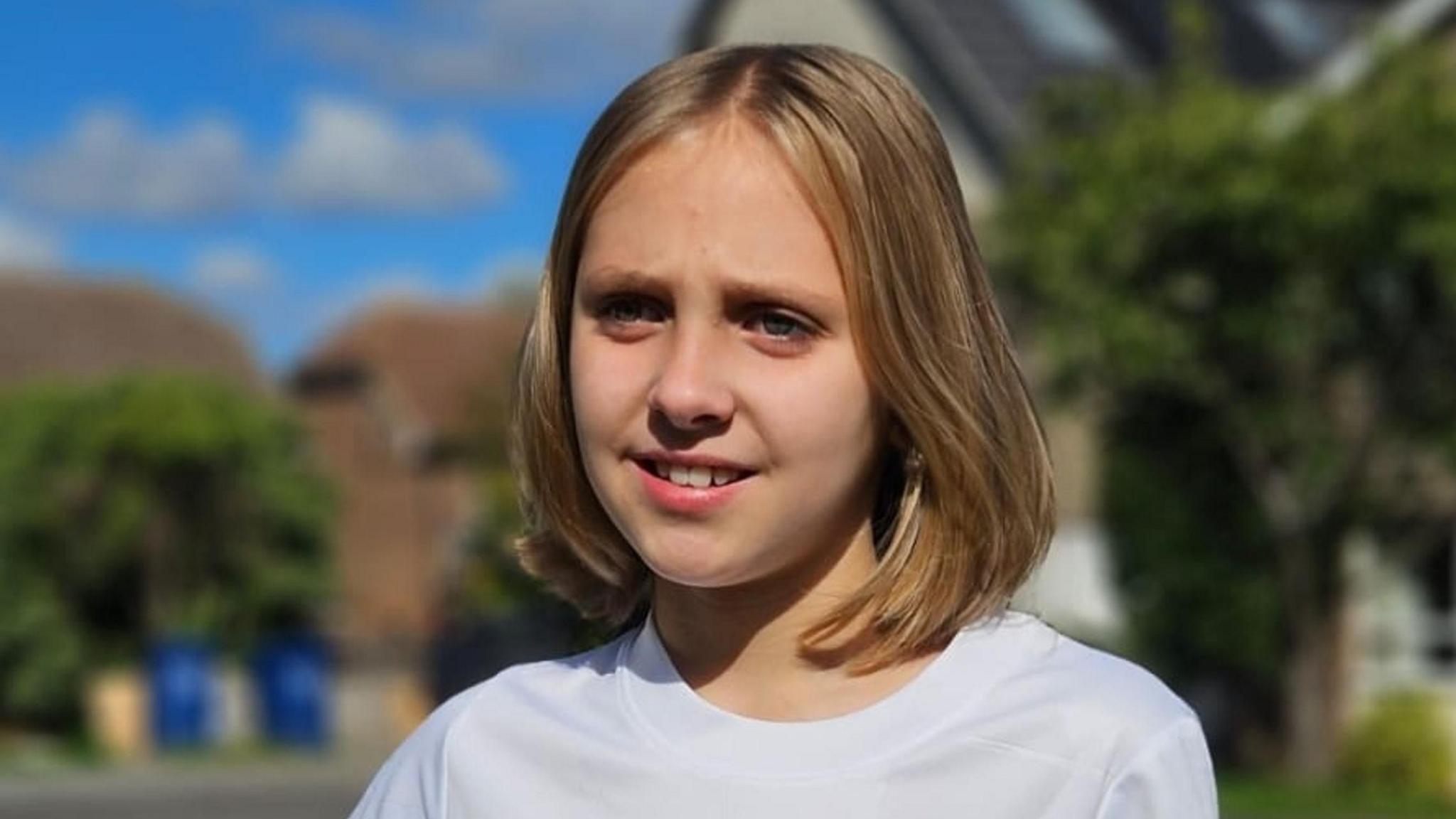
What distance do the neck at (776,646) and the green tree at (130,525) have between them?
26754mm

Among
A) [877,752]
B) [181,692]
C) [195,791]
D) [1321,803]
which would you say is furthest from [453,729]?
[181,692]

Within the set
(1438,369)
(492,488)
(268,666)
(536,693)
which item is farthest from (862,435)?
(492,488)

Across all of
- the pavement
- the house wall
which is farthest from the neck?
the house wall

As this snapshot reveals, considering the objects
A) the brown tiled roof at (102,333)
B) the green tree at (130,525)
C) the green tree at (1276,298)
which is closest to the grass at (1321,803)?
the green tree at (1276,298)

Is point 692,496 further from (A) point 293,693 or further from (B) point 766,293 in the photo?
(A) point 293,693

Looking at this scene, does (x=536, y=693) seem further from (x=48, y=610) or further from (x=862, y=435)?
(x=48, y=610)

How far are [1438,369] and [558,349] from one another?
57.9 feet

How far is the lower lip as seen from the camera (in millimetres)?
2119

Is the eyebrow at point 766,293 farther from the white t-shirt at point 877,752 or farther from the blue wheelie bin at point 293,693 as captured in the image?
the blue wheelie bin at point 293,693

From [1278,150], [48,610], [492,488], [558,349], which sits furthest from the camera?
[492,488]

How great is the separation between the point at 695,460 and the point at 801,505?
9 centimetres

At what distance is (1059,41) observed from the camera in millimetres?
28234

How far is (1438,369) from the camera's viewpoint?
63.1 feet

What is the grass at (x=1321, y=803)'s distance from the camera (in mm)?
17516
